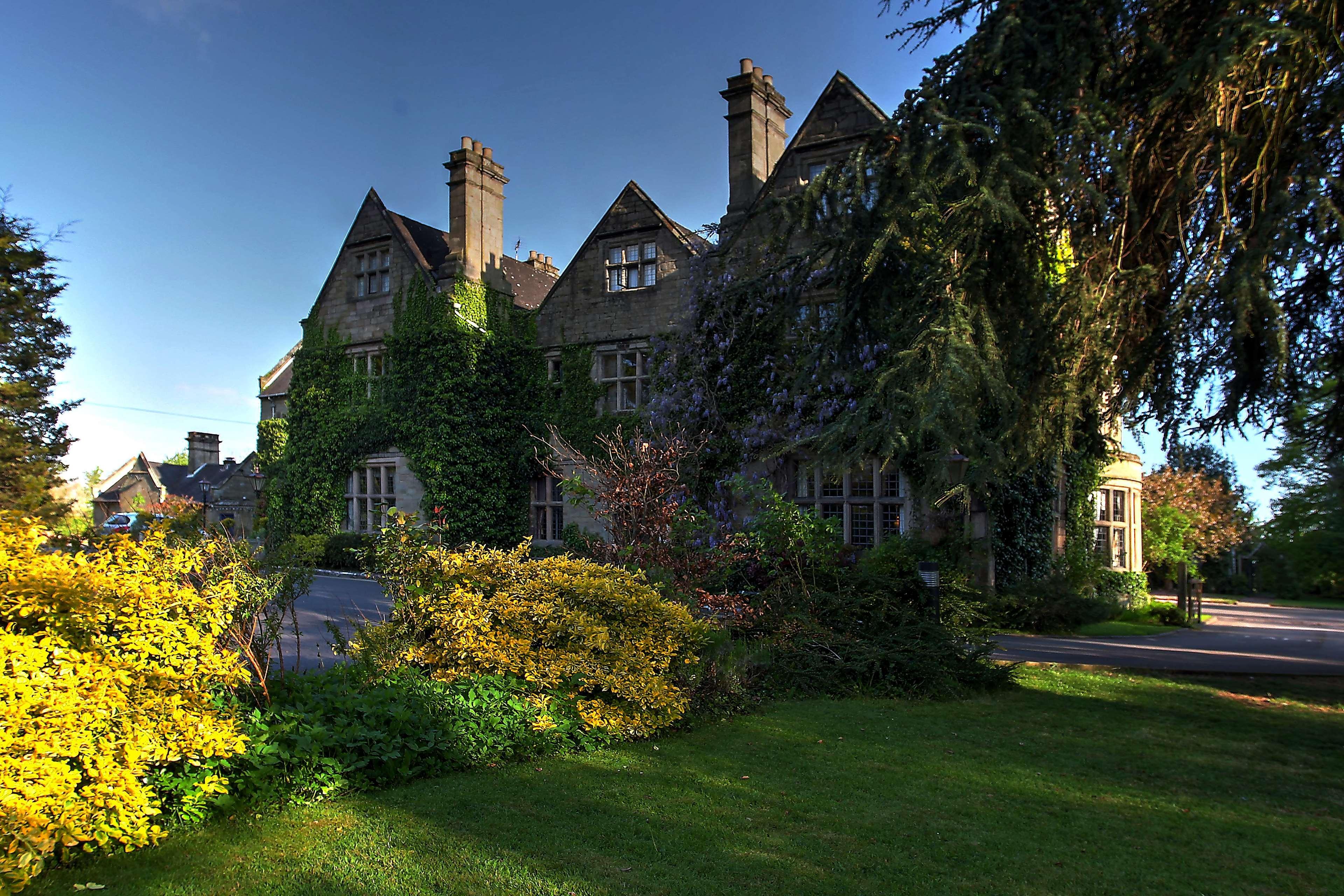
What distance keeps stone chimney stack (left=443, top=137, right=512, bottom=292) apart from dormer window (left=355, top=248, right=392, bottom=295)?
240cm

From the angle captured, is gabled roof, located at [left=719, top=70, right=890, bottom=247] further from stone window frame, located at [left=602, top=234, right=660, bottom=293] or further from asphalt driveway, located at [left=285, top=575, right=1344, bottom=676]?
asphalt driveway, located at [left=285, top=575, right=1344, bottom=676]

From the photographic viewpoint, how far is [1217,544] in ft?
113

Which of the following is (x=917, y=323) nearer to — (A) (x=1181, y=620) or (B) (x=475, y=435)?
(A) (x=1181, y=620)

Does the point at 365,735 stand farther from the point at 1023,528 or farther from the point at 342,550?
the point at 342,550

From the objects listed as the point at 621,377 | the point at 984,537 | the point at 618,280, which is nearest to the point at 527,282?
the point at 618,280

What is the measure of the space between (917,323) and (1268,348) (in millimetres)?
3125

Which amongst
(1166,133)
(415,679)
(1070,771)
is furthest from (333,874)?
(1166,133)

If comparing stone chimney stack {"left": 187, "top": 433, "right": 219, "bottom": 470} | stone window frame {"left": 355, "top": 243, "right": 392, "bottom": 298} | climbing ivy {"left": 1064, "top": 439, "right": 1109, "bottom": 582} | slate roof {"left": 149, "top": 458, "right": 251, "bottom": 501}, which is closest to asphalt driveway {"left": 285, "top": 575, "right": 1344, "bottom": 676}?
climbing ivy {"left": 1064, "top": 439, "right": 1109, "bottom": 582}

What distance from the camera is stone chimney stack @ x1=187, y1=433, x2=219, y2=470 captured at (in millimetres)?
58719

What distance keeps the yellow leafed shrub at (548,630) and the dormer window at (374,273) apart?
1856 cm

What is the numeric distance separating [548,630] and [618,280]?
15.5 meters

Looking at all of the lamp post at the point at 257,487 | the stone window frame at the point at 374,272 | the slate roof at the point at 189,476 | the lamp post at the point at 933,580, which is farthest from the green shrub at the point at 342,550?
the slate roof at the point at 189,476

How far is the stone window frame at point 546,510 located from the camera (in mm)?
22797

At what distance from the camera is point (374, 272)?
82.5 feet
